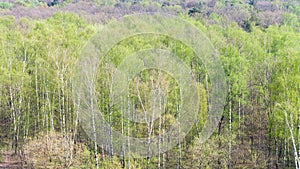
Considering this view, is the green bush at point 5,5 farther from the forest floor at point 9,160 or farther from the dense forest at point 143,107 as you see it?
the forest floor at point 9,160

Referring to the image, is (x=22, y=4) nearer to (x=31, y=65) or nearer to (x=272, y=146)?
(x=31, y=65)

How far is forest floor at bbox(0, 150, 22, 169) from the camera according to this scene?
89.4 ft

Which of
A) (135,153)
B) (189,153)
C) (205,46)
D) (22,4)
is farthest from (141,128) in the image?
(22,4)

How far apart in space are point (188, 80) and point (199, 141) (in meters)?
4.31

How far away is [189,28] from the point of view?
3512 centimetres

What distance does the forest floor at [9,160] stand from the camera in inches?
1073

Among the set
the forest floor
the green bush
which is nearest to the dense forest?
the forest floor

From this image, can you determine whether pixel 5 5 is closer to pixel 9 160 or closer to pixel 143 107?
pixel 9 160

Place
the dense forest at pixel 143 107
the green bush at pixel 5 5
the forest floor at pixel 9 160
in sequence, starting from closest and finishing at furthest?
the dense forest at pixel 143 107 → the forest floor at pixel 9 160 → the green bush at pixel 5 5

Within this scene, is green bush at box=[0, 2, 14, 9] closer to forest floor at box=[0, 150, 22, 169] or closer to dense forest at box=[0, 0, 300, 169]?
dense forest at box=[0, 0, 300, 169]

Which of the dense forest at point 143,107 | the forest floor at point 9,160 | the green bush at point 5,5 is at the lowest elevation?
the forest floor at point 9,160

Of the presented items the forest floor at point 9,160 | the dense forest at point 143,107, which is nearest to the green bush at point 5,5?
the dense forest at point 143,107

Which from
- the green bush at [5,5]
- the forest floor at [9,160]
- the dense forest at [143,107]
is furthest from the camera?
the green bush at [5,5]

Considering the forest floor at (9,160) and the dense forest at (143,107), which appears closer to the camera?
the dense forest at (143,107)
